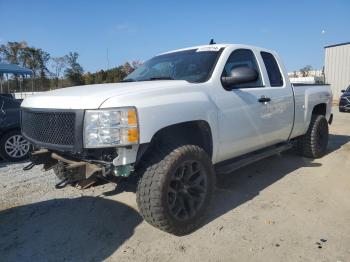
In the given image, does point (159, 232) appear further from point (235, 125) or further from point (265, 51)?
point (265, 51)

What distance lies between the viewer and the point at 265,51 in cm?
505

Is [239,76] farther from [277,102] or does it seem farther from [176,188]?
[176,188]

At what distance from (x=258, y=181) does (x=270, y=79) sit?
58.3 inches

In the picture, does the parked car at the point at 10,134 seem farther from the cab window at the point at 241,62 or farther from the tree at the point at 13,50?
the tree at the point at 13,50

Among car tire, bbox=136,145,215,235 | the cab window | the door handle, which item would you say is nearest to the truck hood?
car tire, bbox=136,145,215,235

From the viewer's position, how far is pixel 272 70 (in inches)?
198

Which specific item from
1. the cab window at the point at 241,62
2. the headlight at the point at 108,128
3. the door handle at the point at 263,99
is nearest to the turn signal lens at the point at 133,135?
the headlight at the point at 108,128

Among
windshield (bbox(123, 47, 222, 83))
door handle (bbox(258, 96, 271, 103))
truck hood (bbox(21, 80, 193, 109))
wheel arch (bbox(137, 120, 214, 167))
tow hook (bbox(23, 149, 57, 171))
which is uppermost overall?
windshield (bbox(123, 47, 222, 83))

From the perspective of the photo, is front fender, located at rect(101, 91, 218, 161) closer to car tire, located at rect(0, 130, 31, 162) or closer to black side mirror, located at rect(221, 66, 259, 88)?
black side mirror, located at rect(221, 66, 259, 88)

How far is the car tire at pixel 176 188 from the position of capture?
10.2ft

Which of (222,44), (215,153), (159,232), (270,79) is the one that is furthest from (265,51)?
(159,232)

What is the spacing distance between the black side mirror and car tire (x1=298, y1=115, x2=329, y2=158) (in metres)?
2.77

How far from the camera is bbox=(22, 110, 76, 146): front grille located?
3008mm

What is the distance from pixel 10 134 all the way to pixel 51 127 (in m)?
4.02
